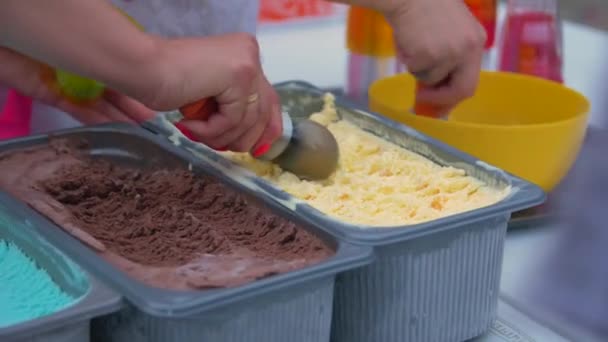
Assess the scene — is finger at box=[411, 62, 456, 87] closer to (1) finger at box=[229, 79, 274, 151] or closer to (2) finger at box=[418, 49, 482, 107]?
(2) finger at box=[418, 49, 482, 107]

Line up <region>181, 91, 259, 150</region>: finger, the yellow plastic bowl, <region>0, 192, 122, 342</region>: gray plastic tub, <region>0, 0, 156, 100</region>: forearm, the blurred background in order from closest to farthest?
<region>0, 192, 122, 342</region>: gray plastic tub
<region>0, 0, 156, 100</region>: forearm
<region>181, 91, 259, 150</region>: finger
the yellow plastic bowl
the blurred background

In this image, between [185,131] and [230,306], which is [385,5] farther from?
[230,306]

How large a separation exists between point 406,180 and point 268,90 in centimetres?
16

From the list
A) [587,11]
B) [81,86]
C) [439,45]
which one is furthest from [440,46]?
Result: [587,11]

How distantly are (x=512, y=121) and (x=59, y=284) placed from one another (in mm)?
663

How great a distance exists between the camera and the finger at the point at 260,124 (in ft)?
2.87

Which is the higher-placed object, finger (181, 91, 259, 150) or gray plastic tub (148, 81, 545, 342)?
finger (181, 91, 259, 150)

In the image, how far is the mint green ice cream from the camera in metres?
0.69

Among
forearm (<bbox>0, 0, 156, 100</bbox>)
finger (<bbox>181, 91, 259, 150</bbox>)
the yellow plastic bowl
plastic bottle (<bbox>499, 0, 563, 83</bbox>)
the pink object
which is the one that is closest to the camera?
forearm (<bbox>0, 0, 156, 100</bbox>)

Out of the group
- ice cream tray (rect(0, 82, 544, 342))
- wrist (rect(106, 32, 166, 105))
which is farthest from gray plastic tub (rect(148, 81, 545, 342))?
wrist (rect(106, 32, 166, 105))

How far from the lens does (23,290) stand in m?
0.73

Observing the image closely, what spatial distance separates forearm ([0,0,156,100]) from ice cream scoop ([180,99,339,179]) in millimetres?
172

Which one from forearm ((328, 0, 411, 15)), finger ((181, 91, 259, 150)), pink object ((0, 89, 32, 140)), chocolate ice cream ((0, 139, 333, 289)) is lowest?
pink object ((0, 89, 32, 140))

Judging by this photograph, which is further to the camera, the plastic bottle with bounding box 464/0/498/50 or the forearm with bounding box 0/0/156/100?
the plastic bottle with bounding box 464/0/498/50
